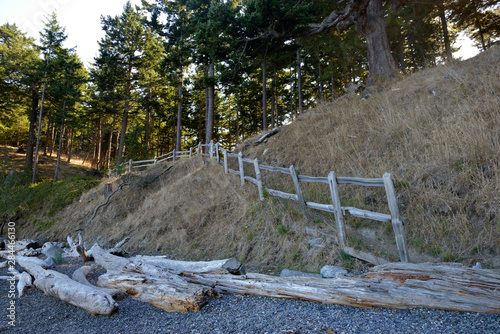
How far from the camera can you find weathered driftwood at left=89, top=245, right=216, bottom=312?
3.79 metres

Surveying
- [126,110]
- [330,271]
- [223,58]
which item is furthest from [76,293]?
[126,110]

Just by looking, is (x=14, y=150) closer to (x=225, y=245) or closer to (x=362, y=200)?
(x=225, y=245)

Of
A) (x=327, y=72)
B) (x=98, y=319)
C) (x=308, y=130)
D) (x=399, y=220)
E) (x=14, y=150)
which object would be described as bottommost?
(x=98, y=319)

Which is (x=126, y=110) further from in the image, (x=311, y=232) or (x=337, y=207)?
(x=337, y=207)

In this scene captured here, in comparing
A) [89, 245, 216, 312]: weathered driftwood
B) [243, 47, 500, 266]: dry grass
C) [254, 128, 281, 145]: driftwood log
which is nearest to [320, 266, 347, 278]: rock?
[243, 47, 500, 266]: dry grass

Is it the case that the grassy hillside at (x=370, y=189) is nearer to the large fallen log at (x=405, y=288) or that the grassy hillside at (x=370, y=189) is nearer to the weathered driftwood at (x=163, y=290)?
the large fallen log at (x=405, y=288)

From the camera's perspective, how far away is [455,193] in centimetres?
462

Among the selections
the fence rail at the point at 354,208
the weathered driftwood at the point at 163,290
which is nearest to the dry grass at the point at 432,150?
the fence rail at the point at 354,208

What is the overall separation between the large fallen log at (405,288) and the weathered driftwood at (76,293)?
2.21 metres

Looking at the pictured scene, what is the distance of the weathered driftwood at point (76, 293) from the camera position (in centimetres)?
396

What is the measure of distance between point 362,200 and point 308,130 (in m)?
5.50

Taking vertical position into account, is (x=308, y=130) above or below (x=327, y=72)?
below

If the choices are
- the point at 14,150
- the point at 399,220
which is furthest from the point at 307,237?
the point at 14,150

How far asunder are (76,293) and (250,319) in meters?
3.28
